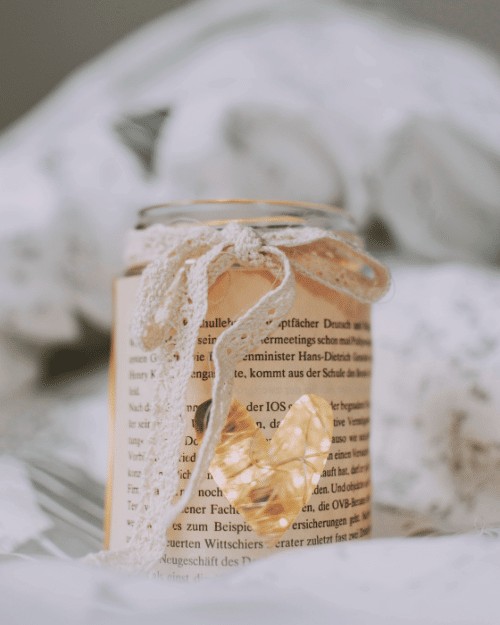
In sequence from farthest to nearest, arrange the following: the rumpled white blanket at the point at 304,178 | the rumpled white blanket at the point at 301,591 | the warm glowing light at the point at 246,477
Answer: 1. the rumpled white blanket at the point at 304,178
2. the warm glowing light at the point at 246,477
3. the rumpled white blanket at the point at 301,591

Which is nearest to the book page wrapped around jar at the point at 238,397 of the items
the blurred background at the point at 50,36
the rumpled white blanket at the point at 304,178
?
the rumpled white blanket at the point at 304,178

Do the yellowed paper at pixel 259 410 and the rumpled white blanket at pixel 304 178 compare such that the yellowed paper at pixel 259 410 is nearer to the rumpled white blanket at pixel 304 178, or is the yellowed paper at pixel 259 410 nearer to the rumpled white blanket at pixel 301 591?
the rumpled white blanket at pixel 301 591

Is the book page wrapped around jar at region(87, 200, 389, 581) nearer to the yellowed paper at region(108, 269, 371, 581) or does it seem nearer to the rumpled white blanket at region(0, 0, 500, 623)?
the yellowed paper at region(108, 269, 371, 581)

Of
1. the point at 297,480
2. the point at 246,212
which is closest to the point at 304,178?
the point at 246,212

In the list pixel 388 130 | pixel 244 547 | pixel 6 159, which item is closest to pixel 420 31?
pixel 388 130

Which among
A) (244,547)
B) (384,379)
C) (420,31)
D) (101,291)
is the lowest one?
(244,547)

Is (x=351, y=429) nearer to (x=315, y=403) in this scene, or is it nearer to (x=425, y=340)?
(x=315, y=403)
